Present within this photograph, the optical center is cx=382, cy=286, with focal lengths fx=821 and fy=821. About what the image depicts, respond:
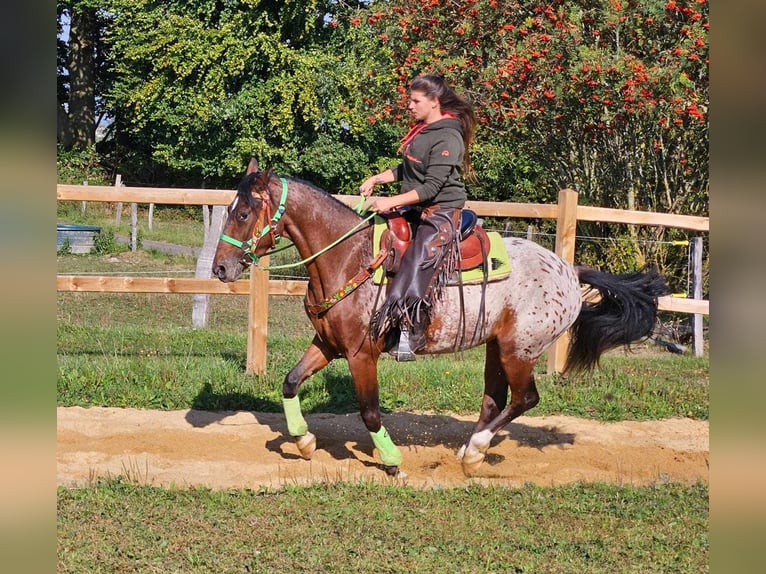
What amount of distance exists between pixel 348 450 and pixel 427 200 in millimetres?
2265

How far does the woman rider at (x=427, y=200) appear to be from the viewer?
18.8ft

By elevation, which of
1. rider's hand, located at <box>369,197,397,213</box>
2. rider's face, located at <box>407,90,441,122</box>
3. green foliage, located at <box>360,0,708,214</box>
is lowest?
rider's hand, located at <box>369,197,397,213</box>

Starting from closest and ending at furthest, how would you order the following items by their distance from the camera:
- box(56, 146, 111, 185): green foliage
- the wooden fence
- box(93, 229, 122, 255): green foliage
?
1. the wooden fence
2. box(93, 229, 122, 255): green foliage
3. box(56, 146, 111, 185): green foliage

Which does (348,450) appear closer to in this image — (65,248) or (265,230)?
(265,230)

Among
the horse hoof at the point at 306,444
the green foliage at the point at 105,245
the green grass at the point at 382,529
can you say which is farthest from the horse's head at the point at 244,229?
the green foliage at the point at 105,245

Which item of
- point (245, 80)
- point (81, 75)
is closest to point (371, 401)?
point (245, 80)

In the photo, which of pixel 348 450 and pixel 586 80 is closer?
pixel 348 450

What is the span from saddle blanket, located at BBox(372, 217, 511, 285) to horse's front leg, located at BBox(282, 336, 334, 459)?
0.73m

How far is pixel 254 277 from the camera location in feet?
28.3

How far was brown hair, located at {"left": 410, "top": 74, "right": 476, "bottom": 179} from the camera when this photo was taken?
19.1 ft

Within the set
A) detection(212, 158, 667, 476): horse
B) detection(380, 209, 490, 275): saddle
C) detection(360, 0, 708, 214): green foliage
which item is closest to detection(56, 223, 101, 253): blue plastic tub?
detection(360, 0, 708, 214): green foliage

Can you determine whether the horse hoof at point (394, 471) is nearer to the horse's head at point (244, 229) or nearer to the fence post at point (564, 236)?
the horse's head at point (244, 229)

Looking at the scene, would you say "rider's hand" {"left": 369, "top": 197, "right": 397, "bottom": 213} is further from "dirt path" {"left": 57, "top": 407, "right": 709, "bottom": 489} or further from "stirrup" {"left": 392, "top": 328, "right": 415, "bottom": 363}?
"dirt path" {"left": 57, "top": 407, "right": 709, "bottom": 489}

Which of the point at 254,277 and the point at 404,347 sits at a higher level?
the point at 254,277
